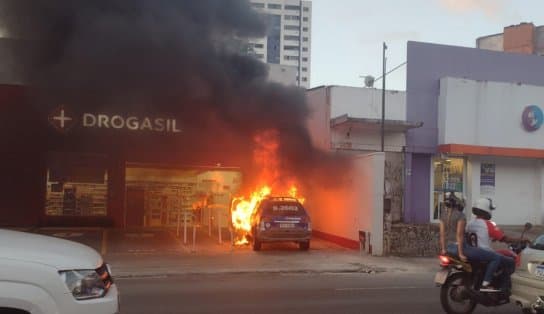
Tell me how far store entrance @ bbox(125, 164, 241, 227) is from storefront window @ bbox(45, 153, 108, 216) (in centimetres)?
97

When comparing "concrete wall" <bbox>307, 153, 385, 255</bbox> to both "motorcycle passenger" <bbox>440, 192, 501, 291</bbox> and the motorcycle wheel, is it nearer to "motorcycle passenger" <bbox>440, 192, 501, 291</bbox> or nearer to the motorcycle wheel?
"motorcycle passenger" <bbox>440, 192, 501, 291</bbox>

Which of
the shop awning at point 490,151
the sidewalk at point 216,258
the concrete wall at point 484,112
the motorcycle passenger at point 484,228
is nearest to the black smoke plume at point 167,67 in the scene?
the sidewalk at point 216,258

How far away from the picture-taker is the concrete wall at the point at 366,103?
21297 millimetres

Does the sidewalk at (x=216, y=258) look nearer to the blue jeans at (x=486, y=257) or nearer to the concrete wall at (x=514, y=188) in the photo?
the blue jeans at (x=486, y=257)

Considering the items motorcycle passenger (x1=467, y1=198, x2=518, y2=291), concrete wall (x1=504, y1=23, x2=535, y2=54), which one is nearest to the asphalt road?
motorcycle passenger (x1=467, y1=198, x2=518, y2=291)

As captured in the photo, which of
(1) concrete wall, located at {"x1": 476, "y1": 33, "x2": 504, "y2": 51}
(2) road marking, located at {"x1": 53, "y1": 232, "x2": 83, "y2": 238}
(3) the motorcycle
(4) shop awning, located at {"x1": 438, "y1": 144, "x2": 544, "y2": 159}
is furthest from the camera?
(1) concrete wall, located at {"x1": 476, "y1": 33, "x2": 504, "y2": 51}

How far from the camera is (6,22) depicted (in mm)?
19578

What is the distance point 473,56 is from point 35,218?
53.2 ft

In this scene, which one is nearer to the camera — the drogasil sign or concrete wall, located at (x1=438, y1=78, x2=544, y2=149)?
the drogasil sign

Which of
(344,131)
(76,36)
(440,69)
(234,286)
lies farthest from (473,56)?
(234,286)

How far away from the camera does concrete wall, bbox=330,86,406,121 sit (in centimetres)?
2130

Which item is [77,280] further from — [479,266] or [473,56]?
[473,56]

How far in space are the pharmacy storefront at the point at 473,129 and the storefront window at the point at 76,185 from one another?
10.6 meters

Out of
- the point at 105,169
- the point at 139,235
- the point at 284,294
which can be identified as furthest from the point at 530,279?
the point at 105,169
